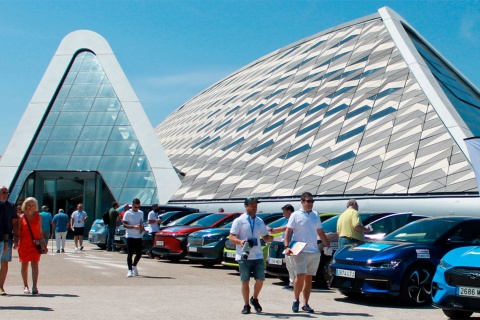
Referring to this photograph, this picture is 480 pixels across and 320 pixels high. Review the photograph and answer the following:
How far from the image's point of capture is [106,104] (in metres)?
33.3

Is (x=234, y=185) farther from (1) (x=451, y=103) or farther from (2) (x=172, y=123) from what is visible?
(2) (x=172, y=123)

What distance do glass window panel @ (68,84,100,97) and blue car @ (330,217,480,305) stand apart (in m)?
25.1

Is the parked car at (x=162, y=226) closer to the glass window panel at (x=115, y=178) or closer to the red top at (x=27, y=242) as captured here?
the glass window panel at (x=115, y=178)

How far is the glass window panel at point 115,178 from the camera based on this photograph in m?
30.5

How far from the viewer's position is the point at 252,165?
27656 mm

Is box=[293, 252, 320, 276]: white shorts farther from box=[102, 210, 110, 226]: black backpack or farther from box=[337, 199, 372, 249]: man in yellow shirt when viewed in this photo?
box=[102, 210, 110, 226]: black backpack

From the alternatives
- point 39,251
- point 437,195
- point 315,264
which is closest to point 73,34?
point 437,195

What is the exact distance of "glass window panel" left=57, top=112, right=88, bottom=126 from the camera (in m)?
33.0

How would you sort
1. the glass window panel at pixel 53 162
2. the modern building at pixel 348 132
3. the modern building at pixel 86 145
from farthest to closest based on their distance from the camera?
the glass window panel at pixel 53 162 → the modern building at pixel 86 145 → the modern building at pixel 348 132

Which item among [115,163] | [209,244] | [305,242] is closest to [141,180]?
[115,163]

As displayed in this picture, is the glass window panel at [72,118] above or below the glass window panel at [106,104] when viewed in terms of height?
below

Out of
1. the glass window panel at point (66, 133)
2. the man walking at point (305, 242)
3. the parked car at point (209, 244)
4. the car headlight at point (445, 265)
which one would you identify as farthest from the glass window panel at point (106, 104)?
the car headlight at point (445, 265)

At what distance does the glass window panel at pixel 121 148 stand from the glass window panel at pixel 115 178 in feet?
3.85

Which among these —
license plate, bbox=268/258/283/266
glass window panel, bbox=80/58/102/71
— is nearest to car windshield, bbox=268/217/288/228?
license plate, bbox=268/258/283/266
